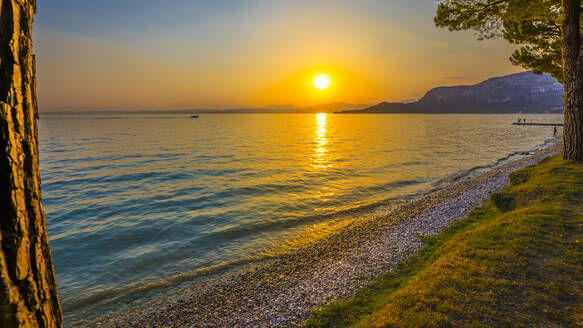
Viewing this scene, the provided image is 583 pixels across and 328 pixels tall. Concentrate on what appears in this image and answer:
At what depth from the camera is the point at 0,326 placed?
189 cm

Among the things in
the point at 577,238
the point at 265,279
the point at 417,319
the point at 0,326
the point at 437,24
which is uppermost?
the point at 437,24

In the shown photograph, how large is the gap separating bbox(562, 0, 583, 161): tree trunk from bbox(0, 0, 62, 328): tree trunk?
60.6ft

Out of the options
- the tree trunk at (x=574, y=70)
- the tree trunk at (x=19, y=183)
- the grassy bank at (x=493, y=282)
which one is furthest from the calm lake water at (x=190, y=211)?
the tree trunk at (x=574, y=70)

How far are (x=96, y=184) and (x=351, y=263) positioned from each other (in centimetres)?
2438

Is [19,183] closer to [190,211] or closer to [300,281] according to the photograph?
[300,281]

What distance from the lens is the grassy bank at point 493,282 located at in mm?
4910

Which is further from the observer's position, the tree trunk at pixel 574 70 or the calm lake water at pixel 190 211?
the tree trunk at pixel 574 70

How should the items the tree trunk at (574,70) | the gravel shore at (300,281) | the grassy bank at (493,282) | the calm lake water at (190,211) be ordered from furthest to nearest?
the tree trunk at (574,70) < the calm lake water at (190,211) < the gravel shore at (300,281) < the grassy bank at (493,282)

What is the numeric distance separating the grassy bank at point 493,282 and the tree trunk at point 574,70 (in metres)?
5.43

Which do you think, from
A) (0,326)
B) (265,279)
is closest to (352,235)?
(265,279)

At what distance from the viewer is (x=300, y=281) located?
858 centimetres

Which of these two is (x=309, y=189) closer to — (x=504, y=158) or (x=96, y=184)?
(x=96, y=184)

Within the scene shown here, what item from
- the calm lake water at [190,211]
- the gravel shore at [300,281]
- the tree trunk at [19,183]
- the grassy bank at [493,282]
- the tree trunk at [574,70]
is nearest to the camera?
the tree trunk at [19,183]

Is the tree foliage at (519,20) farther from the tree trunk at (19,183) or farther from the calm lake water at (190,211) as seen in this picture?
the tree trunk at (19,183)
